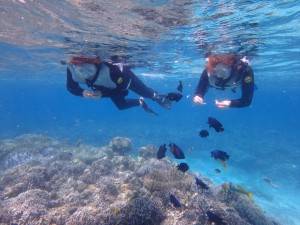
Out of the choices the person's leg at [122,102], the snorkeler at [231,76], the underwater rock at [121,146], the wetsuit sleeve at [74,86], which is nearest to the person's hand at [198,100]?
the snorkeler at [231,76]

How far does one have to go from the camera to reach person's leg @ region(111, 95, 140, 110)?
1077 centimetres

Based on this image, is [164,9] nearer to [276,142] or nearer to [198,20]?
[198,20]

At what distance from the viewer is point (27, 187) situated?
1302 cm

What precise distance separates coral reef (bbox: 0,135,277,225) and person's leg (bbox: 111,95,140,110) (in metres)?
2.83

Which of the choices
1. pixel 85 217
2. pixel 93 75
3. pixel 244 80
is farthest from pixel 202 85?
pixel 85 217

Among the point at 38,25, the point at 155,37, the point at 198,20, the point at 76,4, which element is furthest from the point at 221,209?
the point at 38,25

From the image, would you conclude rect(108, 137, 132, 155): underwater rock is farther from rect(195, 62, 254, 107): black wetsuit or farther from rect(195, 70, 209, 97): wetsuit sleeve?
rect(195, 62, 254, 107): black wetsuit

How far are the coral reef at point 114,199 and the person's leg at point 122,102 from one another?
2827mm

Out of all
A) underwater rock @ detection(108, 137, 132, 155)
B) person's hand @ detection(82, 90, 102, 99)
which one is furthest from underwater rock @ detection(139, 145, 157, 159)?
person's hand @ detection(82, 90, 102, 99)

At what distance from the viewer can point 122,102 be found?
1117cm

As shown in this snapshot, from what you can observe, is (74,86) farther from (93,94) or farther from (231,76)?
(231,76)

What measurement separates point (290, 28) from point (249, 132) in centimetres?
3187

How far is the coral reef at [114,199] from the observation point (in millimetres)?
8914

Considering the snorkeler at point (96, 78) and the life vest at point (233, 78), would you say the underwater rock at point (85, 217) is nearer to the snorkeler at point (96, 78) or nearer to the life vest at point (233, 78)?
the snorkeler at point (96, 78)
